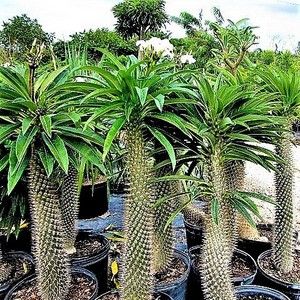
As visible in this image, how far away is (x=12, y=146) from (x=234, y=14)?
7.07 metres

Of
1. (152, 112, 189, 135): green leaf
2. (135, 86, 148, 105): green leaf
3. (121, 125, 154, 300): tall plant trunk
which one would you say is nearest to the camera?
(135, 86, 148, 105): green leaf

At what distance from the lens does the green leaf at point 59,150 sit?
1.21 metres

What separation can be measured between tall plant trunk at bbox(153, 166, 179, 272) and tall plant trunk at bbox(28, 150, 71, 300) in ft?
1.18

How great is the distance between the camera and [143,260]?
4.40 ft

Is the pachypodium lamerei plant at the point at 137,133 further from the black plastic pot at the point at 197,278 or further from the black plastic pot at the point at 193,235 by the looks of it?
the black plastic pot at the point at 193,235

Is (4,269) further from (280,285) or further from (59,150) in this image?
(280,285)

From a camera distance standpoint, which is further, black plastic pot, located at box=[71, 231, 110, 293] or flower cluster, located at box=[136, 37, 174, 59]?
black plastic pot, located at box=[71, 231, 110, 293]

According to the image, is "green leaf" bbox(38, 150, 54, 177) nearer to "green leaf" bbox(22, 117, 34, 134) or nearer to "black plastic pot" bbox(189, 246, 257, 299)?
"green leaf" bbox(22, 117, 34, 134)

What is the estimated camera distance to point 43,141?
1332 millimetres

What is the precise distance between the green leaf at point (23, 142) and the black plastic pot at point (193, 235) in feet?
4.09

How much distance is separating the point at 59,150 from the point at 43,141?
4.3 inches

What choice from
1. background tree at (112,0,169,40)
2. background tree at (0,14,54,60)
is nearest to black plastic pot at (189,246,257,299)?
background tree at (0,14,54,60)

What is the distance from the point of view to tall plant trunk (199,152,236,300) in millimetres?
1373

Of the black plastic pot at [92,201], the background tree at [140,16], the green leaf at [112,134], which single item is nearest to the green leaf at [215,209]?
the green leaf at [112,134]
